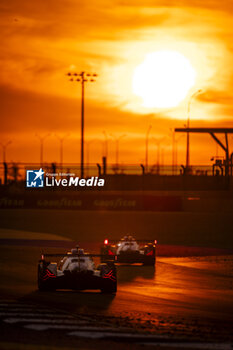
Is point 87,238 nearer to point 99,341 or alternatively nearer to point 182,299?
point 182,299

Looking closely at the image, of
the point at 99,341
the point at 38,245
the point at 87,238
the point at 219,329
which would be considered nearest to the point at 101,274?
the point at 219,329

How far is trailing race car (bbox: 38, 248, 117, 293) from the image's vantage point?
945 inches

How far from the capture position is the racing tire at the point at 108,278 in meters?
24.4

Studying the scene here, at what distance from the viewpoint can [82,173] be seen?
72000mm

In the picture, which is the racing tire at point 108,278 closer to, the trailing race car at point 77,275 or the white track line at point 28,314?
the trailing race car at point 77,275

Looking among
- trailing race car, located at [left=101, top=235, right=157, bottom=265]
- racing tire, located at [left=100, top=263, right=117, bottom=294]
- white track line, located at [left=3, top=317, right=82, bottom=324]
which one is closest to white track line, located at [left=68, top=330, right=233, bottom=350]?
white track line, located at [left=3, top=317, right=82, bottom=324]

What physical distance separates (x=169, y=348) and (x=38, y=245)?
3479 centimetres

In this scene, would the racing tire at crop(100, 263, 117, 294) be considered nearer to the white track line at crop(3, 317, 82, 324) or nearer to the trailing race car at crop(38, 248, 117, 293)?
the trailing race car at crop(38, 248, 117, 293)

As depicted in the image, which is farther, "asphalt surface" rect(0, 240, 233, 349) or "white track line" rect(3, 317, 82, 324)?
"white track line" rect(3, 317, 82, 324)

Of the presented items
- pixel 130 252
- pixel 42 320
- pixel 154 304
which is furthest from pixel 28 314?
pixel 130 252

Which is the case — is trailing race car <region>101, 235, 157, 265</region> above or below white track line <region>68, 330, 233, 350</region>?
above

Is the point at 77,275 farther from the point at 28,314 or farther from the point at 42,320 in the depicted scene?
the point at 42,320

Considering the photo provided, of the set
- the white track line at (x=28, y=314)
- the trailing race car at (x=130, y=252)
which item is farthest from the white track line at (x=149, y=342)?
the trailing race car at (x=130, y=252)

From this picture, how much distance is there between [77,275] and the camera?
2398 cm
